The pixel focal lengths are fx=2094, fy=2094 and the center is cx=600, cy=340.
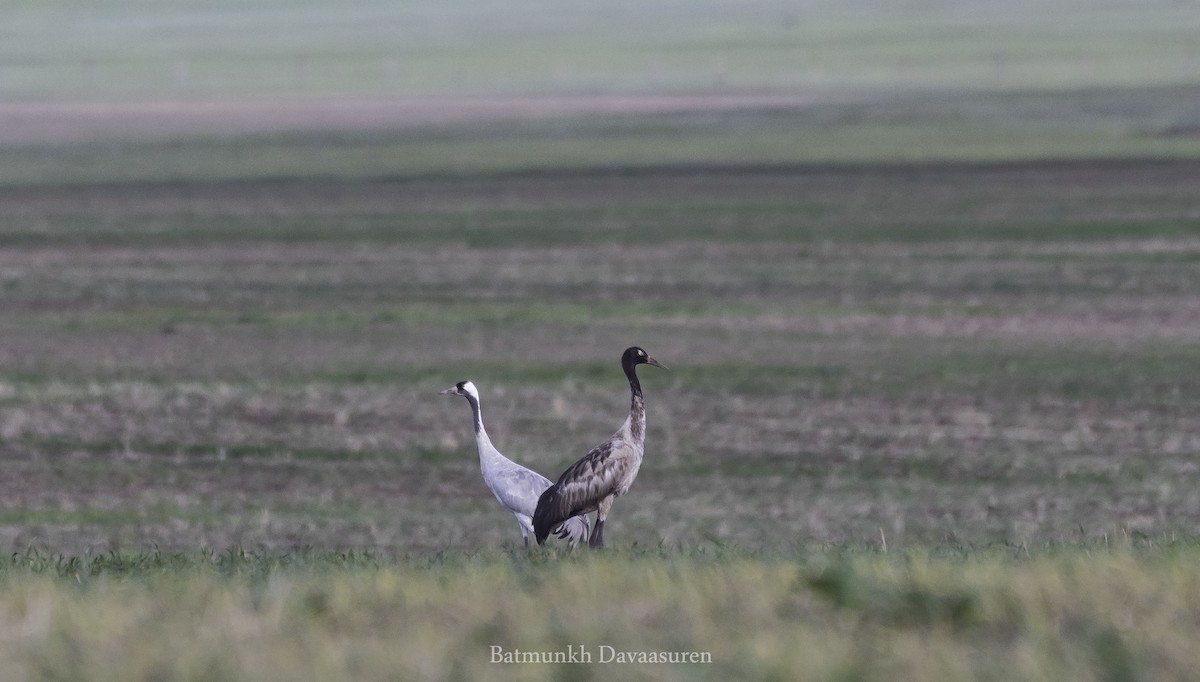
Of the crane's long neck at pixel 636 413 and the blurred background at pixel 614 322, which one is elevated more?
the crane's long neck at pixel 636 413

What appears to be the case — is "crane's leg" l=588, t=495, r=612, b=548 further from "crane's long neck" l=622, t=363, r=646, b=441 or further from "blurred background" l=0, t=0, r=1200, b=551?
"blurred background" l=0, t=0, r=1200, b=551

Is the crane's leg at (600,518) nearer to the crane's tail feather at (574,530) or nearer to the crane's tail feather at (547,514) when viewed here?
the crane's tail feather at (547,514)

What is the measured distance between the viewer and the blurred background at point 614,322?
50.1ft

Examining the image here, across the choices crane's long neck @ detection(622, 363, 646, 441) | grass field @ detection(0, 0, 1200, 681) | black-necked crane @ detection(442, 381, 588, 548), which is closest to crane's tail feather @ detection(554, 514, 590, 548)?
black-necked crane @ detection(442, 381, 588, 548)

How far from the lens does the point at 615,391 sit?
65.8 feet

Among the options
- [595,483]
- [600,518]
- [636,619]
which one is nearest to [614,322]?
[600,518]

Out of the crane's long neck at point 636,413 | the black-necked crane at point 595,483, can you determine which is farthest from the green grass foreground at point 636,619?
the crane's long neck at point 636,413

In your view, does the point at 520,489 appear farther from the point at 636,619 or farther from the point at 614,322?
the point at 614,322

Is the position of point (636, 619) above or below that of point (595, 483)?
above

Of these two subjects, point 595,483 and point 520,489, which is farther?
point 520,489

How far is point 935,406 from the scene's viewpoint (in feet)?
62.4

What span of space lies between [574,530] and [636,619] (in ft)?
16.6

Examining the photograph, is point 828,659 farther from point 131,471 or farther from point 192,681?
point 131,471

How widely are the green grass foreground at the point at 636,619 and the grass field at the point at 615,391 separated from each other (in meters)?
0.02
